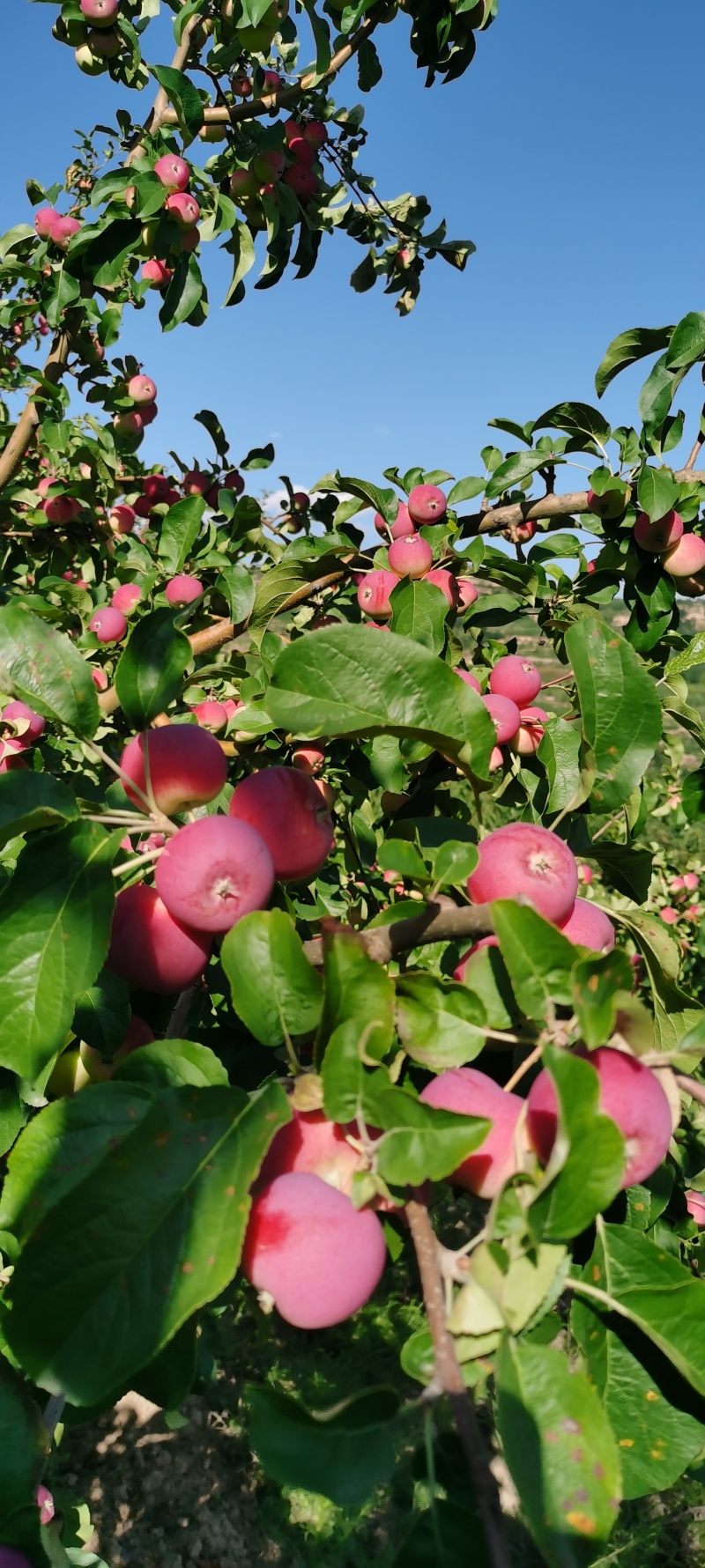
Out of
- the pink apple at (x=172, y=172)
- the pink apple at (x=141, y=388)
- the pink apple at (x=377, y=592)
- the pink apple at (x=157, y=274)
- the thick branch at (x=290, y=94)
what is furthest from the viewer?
the pink apple at (x=141, y=388)

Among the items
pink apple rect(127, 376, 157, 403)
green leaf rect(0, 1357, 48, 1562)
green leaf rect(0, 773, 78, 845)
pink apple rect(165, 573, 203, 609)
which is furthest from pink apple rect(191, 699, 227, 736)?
pink apple rect(127, 376, 157, 403)

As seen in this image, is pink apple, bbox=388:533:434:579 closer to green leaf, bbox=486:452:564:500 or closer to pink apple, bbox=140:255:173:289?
green leaf, bbox=486:452:564:500

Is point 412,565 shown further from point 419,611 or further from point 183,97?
point 183,97

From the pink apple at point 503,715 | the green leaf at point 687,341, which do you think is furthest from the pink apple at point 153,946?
the green leaf at point 687,341

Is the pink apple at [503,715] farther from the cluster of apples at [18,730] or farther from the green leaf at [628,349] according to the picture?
A: the cluster of apples at [18,730]

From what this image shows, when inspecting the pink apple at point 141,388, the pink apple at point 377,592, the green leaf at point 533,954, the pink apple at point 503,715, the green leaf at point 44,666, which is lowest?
the green leaf at point 533,954

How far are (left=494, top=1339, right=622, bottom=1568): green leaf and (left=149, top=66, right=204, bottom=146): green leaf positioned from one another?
207 cm

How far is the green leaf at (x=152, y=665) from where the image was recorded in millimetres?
871

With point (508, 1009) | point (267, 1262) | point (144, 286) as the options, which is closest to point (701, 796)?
point (508, 1009)

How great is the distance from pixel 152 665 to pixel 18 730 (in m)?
1.09

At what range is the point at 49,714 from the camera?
91 centimetres

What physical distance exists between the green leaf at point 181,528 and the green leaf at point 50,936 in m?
1.30

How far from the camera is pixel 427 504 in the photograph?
5.99ft

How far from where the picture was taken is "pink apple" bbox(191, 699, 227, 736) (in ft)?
5.76
